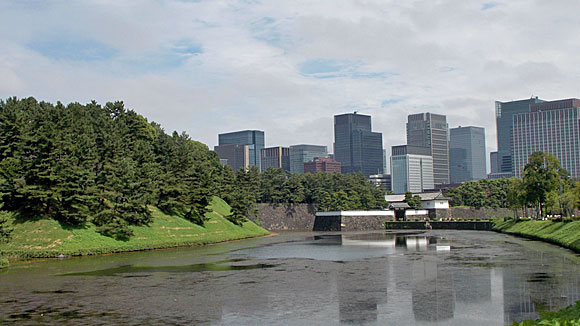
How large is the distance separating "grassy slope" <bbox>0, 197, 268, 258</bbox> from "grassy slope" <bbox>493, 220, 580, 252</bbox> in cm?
3939

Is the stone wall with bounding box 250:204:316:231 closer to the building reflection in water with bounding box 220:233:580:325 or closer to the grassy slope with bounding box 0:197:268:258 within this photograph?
the grassy slope with bounding box 0:197:268:258

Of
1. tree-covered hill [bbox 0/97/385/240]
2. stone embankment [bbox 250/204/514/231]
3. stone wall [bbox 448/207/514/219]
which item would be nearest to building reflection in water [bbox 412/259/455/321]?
tree-covered hill [bbox 0/97/385/240]

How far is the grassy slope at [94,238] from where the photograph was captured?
157 ft

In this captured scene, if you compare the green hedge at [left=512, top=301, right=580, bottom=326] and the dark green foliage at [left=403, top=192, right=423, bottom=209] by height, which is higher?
the dark green foliage at [left=403, top=192, right=423, bottom=209]

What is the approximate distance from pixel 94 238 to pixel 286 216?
68.1m

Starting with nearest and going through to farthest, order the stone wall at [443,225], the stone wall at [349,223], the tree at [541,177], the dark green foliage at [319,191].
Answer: the tree at [541,177], the stone wall at [443,225], the stone wall at [349,223], the dark green foliage at [319,191]

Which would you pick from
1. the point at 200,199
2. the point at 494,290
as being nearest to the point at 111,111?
the point at 200,199

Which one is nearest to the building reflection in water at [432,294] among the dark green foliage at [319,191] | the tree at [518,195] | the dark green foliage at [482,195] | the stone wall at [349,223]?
the tree at [518,195]

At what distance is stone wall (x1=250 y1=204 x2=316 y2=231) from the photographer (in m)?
115

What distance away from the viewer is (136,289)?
1170 inches

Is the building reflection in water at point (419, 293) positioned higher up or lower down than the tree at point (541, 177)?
lower down

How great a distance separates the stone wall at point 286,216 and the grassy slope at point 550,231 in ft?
148

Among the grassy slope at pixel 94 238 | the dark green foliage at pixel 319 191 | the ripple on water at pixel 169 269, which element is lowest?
the ripple on water at pixel 169 269

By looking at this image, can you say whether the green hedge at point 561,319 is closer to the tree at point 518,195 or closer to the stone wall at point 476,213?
the tree at point 518,195
